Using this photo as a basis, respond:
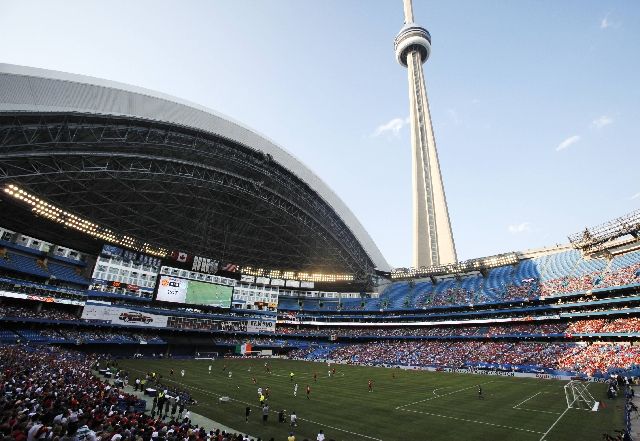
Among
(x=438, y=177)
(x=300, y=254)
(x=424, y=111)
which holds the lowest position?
(x=300, y=254)

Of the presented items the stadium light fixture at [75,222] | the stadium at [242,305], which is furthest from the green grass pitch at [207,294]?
the stadium light fixture at [75,222]

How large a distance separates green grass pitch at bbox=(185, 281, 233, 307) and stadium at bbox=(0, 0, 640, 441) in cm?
40

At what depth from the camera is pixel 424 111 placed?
116562mm

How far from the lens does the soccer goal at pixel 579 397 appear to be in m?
28.2

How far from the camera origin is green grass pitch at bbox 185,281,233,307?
235 feet

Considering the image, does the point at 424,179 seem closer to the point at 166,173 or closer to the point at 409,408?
the point at 166,173

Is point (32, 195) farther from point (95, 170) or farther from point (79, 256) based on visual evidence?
point (79, 256)

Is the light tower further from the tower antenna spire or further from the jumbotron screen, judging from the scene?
the jumbotron screen

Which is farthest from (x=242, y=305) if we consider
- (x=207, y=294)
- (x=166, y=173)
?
(x=166, y=173)

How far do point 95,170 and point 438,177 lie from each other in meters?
92.1

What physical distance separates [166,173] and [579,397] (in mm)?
50443

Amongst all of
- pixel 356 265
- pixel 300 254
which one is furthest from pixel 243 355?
pixel 356 265

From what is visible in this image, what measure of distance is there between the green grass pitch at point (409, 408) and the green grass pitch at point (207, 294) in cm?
2770

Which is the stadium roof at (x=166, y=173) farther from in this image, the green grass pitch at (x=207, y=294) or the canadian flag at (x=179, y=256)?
the green grass pitch at (x=207, y=294)
